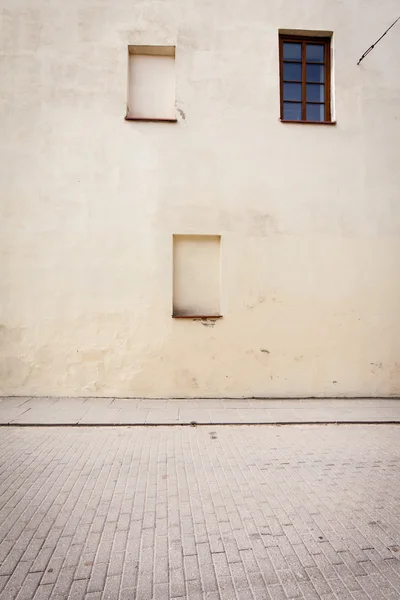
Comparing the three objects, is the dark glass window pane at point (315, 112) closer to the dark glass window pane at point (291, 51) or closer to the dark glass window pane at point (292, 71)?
the dark glass window pane at point (292, 71)

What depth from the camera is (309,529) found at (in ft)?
10.6

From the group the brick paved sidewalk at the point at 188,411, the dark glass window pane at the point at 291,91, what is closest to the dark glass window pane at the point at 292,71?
the dark glass window pane at the point at 291,91

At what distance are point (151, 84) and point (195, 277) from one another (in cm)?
388

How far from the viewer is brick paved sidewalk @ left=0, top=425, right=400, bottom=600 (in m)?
2.59

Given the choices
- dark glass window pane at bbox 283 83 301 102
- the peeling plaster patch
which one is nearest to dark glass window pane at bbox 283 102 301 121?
Answer: dark glass window pane at bbox 283 83 301 102

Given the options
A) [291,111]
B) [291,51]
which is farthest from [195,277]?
[291,51]

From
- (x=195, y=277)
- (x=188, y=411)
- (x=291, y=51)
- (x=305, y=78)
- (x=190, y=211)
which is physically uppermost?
(x=291, y=51)

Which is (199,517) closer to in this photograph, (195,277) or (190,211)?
(195,277)

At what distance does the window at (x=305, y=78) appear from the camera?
8062 mm

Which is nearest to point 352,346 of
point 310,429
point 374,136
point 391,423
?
point 391,423

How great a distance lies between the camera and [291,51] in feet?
26.7

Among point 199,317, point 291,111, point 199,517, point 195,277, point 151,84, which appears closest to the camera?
point 199,517

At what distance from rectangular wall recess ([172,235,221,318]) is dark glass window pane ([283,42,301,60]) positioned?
157 inches

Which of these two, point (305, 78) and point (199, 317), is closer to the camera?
point (199, 317)
